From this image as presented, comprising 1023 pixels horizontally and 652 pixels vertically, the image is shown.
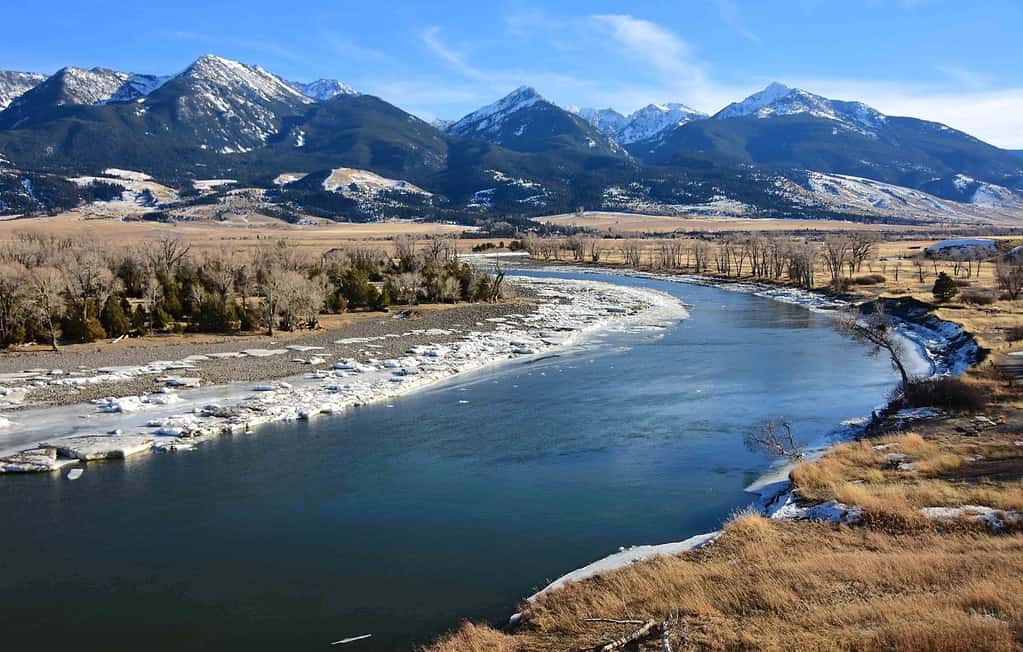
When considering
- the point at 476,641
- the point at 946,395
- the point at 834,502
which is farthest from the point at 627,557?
the point at 946,395

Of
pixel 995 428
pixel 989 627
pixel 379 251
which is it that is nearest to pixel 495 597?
pixel 989 627

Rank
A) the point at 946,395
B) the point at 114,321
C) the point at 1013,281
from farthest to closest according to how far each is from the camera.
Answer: the point at 1013,281 → the point at 114,321 → the point at 946,395

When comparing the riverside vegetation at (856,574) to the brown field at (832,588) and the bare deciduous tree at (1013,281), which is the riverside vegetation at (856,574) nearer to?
the brown field at (832,588)

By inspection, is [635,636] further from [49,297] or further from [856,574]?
[49,297]

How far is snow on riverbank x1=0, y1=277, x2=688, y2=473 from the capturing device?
85.7ft

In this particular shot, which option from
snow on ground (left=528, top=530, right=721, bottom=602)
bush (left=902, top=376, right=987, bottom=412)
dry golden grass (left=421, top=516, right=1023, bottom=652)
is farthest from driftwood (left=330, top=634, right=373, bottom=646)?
bush (left=902, top=376, right=987, bottom=412)

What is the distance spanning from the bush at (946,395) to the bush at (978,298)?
1401 inches

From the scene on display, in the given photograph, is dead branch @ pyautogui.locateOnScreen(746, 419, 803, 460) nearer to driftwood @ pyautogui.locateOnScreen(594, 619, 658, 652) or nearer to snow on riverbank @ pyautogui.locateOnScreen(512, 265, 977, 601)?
snow on riverbank @ pyautogui.locateOnScreen(512, 265, 977, 601)

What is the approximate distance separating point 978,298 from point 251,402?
57.0 meters

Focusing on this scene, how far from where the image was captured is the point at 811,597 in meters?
12.1

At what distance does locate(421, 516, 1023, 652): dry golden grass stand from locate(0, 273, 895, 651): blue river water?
2.36 m

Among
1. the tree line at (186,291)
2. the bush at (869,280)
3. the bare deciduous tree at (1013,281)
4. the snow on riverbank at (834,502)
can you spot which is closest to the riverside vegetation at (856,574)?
the snow on riverbank at (834,502)

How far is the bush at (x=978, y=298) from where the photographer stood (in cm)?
5824

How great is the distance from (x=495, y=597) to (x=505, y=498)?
5804 mm
